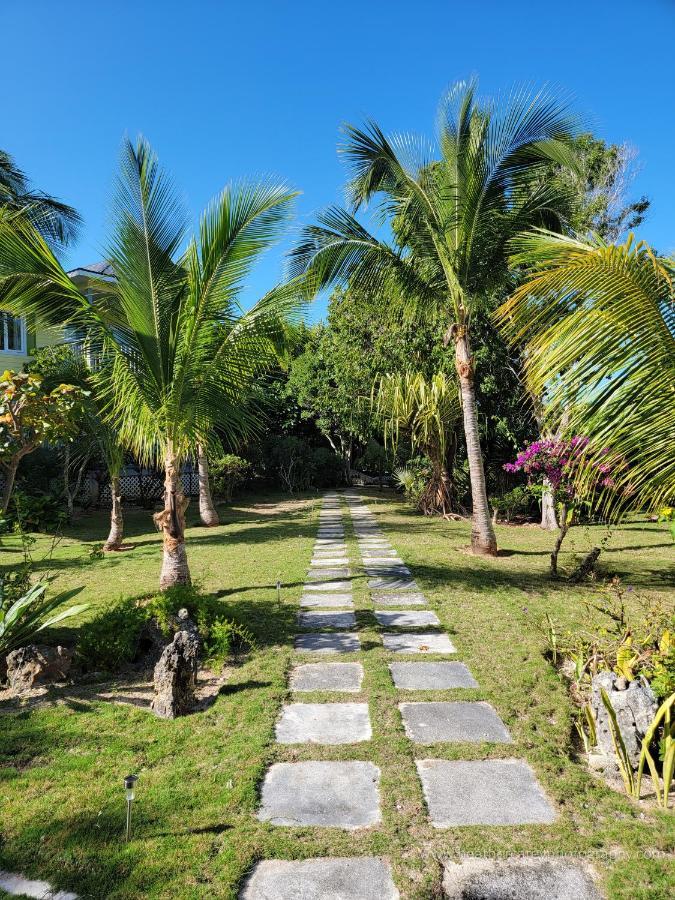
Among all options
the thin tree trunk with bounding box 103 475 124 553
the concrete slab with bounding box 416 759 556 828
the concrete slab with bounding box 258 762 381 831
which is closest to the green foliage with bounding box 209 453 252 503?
the thin tree trunk with bounding box 103 475 124 553

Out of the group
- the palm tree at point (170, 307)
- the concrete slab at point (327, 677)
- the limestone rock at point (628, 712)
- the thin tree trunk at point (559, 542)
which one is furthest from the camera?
the thin tree trunk at point (559, 542)

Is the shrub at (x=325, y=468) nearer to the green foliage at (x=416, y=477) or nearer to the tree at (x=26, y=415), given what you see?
the green foliage at (x=416, y=477)

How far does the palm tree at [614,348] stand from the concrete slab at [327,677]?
2388 mm

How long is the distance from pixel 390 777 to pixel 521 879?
0.89m

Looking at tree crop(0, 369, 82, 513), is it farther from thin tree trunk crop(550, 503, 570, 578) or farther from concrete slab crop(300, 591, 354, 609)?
thin tree trunk crop(550, 503, 570, 578)

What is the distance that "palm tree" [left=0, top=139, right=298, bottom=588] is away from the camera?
5.36 m

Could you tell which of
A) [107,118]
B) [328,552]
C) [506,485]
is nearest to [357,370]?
[506,485]

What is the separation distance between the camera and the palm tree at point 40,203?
499 inches

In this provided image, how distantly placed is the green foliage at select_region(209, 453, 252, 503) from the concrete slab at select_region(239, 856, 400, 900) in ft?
46.2

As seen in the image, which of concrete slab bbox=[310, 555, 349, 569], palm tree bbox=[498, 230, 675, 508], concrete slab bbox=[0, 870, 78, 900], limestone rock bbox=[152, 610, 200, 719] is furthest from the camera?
concrete slab bbox=[310, 555, 349, 569]

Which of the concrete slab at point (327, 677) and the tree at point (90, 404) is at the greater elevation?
the tree at point (90, 404)

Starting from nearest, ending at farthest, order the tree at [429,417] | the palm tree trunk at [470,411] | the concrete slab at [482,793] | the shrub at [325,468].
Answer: the concrete slab at [482,793] → the palm tree trunk at [470,411] → the tree at [429,417] → the shrub at [325,468]

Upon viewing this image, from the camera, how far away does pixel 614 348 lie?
2951 mm

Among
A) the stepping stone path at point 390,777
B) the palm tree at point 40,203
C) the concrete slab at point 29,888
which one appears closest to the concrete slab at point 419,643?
the stepping stone path at point 390,777
